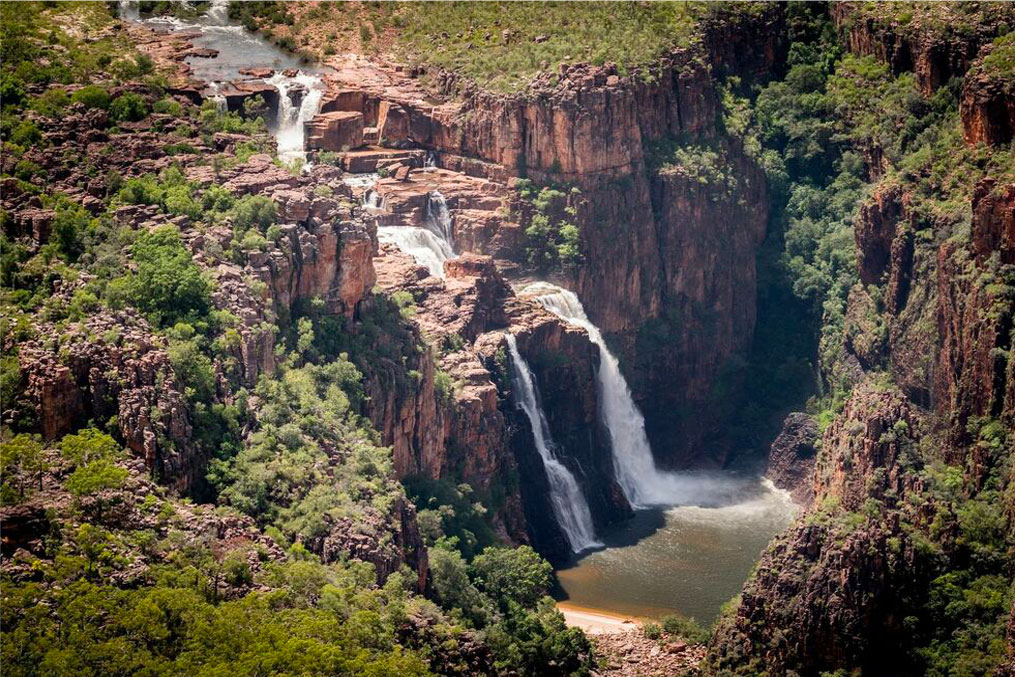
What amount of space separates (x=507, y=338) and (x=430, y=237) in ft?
28.9

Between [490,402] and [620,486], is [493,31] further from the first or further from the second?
[490,402]

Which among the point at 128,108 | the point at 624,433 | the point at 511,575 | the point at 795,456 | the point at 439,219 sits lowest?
the point at 511,575

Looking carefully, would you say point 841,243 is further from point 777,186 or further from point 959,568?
point 959,568

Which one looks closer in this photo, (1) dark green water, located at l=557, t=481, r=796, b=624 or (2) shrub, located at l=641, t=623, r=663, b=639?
(2) shrub, located at l=641, t=623, r=663, b=639

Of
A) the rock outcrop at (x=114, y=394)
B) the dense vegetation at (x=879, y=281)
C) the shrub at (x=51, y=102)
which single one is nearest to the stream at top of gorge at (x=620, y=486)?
the dense vegetation at (x=879, y=281)

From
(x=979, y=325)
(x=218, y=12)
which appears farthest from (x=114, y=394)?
(x=218, y=12)

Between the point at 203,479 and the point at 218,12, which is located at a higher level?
the point at 218,12

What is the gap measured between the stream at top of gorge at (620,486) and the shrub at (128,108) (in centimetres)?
940

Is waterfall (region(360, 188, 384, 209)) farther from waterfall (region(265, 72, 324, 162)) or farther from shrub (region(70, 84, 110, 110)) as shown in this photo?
shrub (region(70, 84, 110, 110))

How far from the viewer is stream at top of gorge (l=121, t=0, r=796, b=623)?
367ft

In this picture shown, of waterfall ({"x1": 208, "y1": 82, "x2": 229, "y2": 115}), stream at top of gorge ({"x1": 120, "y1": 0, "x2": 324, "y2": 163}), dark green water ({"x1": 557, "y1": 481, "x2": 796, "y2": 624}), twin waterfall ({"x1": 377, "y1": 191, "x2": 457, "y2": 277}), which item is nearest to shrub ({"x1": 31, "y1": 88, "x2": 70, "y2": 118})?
waterfall ({"x1": 208, "y1": 82, "x2": 229, "y2": 115})

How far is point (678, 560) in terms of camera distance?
11506cm

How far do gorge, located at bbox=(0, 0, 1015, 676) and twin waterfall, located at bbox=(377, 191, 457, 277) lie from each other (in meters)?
0.20

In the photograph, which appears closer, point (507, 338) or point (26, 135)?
point (26, 135)
